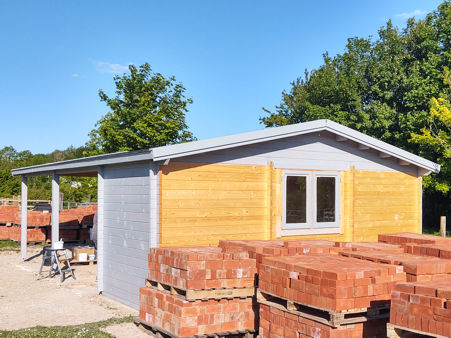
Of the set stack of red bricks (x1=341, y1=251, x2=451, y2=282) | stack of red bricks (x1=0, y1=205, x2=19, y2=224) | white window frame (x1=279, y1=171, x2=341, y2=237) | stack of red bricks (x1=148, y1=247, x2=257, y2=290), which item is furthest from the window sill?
stack of red bricks (x1=0, y1=205, x2=19, y2=224)

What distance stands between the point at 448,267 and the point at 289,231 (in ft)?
14.4

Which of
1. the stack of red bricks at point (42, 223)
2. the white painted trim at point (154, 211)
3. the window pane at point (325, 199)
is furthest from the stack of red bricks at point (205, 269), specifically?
the stack of red bricks at point (42, 223)

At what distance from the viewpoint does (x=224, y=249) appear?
933 cm

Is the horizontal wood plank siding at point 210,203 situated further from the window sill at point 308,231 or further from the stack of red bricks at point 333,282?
the stack of red bricks at point 333,282

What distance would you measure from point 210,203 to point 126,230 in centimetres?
208

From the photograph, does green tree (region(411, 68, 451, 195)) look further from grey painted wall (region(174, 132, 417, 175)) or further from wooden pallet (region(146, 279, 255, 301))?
wooden pallet (region(146, 279, 255, 301))

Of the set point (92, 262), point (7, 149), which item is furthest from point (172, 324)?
point (7, 149)

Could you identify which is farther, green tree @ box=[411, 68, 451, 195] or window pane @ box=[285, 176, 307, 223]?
green tree @ box=[411, 68, 451, 195]

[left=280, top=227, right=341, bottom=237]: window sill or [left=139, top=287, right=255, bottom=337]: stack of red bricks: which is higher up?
[left=280, top=227, right=341, bottom=237]: window sill

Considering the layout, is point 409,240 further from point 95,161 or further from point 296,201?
point 95,161

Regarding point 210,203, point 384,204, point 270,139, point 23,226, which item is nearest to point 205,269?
point 210,203

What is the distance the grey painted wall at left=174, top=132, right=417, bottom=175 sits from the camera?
10617 mm

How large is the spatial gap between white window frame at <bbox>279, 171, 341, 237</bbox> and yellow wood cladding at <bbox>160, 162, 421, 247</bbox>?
0.38 feet

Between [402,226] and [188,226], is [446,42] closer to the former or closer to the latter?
[402,226]
